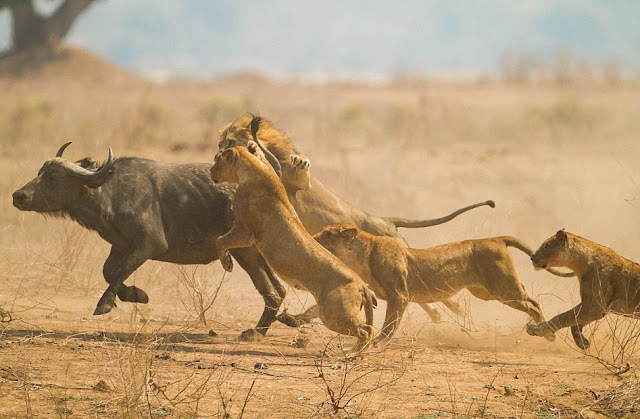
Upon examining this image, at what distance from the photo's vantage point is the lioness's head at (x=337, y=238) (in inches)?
381

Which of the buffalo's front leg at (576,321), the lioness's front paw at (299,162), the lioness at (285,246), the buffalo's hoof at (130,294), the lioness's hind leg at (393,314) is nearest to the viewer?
the lioness at (285,246)

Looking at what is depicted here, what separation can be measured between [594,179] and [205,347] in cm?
1234

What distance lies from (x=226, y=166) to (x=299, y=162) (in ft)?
4.72

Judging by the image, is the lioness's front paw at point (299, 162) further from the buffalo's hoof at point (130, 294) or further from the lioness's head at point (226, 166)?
the buffalo's hoof at point (130, 294)

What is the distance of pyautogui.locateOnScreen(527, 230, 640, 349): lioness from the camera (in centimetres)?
916

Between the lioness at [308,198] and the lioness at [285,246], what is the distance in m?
1.39

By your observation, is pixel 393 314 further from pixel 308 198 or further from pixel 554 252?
pixel 308 198

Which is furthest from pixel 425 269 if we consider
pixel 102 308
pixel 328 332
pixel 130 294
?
pixel 102 308

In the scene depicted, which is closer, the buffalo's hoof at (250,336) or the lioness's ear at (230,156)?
the lioness's ear at (230,156)

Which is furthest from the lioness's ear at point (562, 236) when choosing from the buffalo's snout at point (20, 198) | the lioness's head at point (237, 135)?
the buffalo's snout at point (20, 198)

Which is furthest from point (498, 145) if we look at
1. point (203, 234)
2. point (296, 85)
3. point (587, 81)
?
point (296, 85)

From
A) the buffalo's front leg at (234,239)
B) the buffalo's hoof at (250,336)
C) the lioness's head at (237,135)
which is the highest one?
the lioness's head at (237,135)

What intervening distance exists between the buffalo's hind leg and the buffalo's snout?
6.45 ft

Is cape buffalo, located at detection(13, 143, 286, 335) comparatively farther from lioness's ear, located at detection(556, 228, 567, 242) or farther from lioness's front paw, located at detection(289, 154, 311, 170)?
lioness's ear, located at detection(556, 228, 567, 242)
